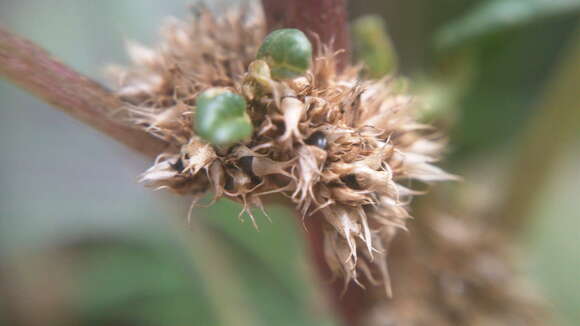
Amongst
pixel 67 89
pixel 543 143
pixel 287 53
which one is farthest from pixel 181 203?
pixel 287 53

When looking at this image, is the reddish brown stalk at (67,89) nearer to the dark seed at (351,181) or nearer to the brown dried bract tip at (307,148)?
the brown dried bract tip at (307,148)

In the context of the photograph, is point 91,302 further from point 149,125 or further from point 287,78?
point 287,78

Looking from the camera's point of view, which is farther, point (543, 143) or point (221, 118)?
point (543, 143)

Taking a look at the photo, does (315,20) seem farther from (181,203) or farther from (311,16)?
(181,203)

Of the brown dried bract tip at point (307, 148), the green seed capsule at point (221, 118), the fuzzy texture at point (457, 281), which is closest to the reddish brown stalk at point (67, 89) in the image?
the brown dried bract tip at point (307, 148)

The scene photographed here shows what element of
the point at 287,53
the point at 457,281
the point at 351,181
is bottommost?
the point at 457,281

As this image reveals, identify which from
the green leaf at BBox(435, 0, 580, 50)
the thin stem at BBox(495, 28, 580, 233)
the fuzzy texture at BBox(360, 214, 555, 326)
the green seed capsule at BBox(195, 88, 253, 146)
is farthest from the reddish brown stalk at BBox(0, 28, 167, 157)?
the thin stem at BBox(495, 28, 580, 233)
